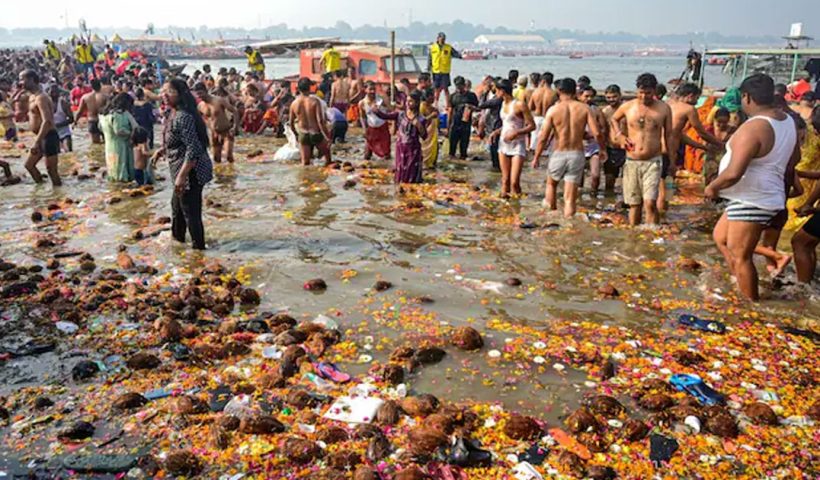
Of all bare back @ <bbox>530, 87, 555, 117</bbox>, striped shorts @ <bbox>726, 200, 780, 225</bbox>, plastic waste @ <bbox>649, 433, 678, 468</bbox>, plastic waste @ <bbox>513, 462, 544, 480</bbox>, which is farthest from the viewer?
bare back @ <bbox>530, 87, 555, 117</bbox>

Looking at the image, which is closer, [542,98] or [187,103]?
[187,103]

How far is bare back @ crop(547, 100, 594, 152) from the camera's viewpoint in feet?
24.8

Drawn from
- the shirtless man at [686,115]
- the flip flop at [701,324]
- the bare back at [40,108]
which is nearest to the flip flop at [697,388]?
the flip flop at [701,324]

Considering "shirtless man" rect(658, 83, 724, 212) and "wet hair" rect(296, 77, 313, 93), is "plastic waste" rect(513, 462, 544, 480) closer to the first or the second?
"shirtless man" rect(658, 83, 724, 212)

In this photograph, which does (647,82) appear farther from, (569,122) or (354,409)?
(354,409)

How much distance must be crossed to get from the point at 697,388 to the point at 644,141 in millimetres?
3916

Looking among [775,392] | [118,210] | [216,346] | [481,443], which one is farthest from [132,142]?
[775,392]

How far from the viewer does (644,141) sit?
715 centimetres

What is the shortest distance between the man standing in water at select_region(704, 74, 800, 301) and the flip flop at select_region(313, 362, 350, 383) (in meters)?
3.07

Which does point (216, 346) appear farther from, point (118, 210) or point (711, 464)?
point (118, 210)

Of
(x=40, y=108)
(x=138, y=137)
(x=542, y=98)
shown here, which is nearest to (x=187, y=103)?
(x=138, y=137)

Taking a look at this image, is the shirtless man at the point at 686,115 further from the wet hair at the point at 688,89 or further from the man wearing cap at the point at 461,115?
the man wearing cap at the point at 461,115

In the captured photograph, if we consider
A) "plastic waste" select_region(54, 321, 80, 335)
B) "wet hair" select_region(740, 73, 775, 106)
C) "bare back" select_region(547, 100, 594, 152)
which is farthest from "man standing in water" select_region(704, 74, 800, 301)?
"plastic waste" select_region(54, 321, 80, 335)

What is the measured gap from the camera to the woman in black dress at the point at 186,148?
20.5 feet
